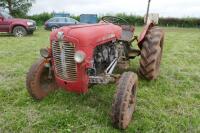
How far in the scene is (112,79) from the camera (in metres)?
5.04

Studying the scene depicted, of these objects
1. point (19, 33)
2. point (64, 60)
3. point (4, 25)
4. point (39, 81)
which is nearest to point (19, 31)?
point (19, 33)

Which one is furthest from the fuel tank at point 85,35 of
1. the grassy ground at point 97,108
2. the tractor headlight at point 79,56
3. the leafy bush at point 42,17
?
the leafy bush at point 42,17

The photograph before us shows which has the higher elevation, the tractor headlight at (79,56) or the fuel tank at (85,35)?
the fuel tank at (85,35)

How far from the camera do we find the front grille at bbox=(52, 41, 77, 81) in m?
4.79

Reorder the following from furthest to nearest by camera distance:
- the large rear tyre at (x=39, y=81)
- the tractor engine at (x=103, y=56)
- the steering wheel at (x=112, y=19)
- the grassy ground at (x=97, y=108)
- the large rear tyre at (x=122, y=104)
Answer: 1. the steering wheel at (x=112, y=19)
2. the large rear tyre at (x=39, y=81)
3. the tractor engine at (x=103, y=56)
4. the grassy ground at (x=97, y=108)
5. the large rear tyre at (x=122, y=104)

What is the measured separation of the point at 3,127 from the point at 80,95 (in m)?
1.54

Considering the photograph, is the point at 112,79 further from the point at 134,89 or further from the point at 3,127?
the point at 3,127

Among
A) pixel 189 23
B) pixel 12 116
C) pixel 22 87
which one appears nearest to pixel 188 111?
pixel 12 116

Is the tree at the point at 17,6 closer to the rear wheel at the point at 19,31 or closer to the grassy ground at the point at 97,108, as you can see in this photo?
the rear wheel at the point at 19,31

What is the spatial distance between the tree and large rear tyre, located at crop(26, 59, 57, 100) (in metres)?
30.6

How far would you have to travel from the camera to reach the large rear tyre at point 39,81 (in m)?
5.51

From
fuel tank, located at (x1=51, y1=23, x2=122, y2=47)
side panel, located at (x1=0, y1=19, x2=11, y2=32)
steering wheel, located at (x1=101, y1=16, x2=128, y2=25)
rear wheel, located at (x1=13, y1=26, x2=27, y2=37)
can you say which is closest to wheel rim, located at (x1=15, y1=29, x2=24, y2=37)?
rear wheel, located at (x1=13, y1=26, x2=27, y2=37)

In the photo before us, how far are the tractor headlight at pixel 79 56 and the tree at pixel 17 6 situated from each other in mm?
31722

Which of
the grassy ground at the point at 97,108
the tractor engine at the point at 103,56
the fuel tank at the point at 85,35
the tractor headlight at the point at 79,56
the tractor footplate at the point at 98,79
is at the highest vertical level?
the fuel tank at the point at 85,35
